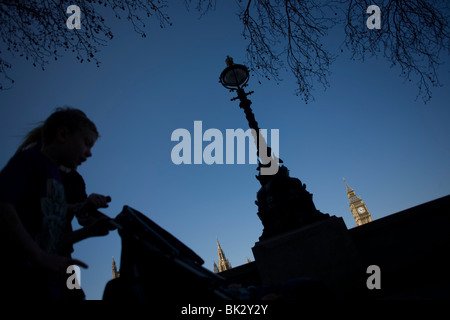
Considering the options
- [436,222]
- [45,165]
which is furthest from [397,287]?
[45,165]

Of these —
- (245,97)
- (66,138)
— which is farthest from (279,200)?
(66,138)

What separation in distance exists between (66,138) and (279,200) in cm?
282

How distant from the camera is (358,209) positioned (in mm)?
90438

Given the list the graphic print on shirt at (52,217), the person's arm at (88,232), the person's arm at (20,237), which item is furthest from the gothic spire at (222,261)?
the person's arm at (20,237)

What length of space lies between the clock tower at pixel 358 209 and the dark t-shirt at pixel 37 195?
102 m

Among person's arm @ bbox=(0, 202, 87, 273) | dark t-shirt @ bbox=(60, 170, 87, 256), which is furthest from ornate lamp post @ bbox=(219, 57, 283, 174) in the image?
person's arm @ bbox=(0, 202, 87, 273)

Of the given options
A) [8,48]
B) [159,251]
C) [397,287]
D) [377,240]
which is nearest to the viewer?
[159,251]

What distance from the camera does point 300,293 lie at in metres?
1.21

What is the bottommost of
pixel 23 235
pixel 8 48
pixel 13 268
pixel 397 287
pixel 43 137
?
pixel 397 287

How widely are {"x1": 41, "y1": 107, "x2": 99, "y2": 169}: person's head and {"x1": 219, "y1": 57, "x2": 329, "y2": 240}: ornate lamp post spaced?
2.64 meters

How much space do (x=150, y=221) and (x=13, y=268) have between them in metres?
0.69

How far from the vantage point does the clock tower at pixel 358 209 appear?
87025mm

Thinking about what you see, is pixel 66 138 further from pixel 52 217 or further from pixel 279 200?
pixel 279 200
